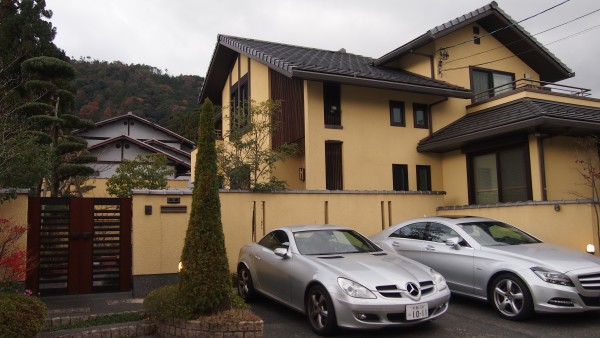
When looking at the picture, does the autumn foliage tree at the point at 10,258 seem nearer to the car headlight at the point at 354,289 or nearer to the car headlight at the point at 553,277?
the car headlight at the point at 354,289

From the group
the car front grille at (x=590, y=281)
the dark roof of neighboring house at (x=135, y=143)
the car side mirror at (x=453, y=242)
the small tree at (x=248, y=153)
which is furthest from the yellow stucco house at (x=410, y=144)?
the dark roof of neighboring house at (x=135, y=143)

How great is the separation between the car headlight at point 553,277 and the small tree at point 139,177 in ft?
46.0

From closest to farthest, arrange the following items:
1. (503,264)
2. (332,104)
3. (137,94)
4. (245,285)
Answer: (503,264), (245,285), (332,104), (137,94)

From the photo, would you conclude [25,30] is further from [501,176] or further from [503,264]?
[503,264]

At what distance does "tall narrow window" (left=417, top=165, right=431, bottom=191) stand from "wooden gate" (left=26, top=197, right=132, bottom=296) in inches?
376

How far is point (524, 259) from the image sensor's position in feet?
22.0

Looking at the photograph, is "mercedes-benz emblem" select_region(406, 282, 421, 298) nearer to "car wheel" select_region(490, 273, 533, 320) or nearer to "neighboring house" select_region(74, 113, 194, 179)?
"car wheel" select_region(490, 273, 533, 320)

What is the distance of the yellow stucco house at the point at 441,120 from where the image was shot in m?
12.6

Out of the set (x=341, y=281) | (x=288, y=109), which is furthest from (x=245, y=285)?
(x=288, y=109)

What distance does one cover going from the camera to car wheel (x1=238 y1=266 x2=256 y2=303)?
788 cm

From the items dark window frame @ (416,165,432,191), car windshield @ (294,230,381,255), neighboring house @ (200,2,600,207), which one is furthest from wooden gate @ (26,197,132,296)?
dark window frame @ (416,165,432,191)

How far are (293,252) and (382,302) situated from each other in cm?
178

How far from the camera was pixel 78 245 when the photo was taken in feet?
27.9

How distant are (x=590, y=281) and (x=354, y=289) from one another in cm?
335
